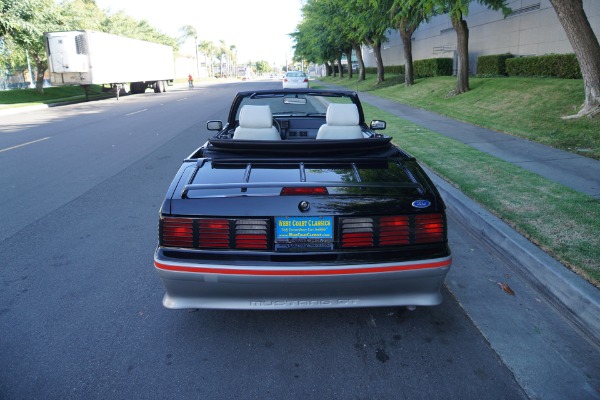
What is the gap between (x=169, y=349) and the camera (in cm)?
306

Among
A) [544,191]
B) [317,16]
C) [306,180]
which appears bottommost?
[544,191]

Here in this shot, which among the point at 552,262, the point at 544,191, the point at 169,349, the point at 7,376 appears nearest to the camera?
the point at 7,376

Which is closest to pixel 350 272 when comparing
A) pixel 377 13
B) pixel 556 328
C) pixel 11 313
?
pixel 556 328

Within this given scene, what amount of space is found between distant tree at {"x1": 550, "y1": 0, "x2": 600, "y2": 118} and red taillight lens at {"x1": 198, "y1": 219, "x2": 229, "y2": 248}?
34.1ft

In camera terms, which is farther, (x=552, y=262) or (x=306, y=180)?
(x=552, y=262)

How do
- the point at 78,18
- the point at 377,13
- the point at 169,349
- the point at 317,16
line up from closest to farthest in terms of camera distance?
the point at 169,349, the point at 377,13, the point at 317,16, the point at 78,18

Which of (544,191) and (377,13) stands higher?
(377,13)

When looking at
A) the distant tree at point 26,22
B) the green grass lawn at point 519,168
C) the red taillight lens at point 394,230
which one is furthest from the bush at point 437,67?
the red taillight lens at point 394,230

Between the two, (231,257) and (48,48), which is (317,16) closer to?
(48,48)

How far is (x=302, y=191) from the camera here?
2.87 meters

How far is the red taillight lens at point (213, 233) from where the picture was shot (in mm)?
2848

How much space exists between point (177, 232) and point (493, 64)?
76.3 feet

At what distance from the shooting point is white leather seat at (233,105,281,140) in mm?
4430

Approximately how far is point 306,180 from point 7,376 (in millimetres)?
2186
